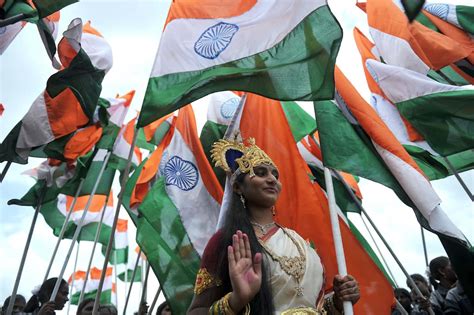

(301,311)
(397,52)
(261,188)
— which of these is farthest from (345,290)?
(397,52)

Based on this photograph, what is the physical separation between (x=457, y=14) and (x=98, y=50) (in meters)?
5.08

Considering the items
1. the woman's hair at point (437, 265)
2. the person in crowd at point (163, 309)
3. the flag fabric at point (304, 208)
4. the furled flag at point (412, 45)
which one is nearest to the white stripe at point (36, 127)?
the person in crowd at point (163, 309)

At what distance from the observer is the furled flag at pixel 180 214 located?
19.0 feet

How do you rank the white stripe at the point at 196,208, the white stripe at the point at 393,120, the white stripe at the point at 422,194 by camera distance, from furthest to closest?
the white stripe at the point at 393,120 < the white stripe at the point at 196,208 < the white stripe at the point at 422,194

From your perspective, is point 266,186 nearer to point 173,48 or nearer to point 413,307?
point 173,48

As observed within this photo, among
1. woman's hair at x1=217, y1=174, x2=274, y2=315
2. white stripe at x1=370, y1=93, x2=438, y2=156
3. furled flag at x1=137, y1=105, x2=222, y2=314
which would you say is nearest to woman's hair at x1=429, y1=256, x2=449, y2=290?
white stripe at x1=370, y1=93, x2=438, y2=156

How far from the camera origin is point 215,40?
4.80 metres

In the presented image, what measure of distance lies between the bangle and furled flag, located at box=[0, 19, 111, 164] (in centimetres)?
437

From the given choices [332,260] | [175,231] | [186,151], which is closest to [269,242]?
[332,260]

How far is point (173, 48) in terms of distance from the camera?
479cm

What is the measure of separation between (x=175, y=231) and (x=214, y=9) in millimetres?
2477

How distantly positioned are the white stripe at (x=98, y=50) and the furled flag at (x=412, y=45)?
3.88 m

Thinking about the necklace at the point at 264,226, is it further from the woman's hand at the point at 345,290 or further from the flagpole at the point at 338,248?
the woman's hand at the point at 345,290

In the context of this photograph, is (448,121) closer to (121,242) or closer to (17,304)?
(17,304)
